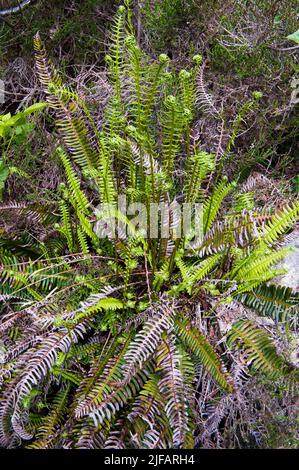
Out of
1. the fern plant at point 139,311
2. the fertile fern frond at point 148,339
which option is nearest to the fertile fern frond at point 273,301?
the fern plant at point 139,311

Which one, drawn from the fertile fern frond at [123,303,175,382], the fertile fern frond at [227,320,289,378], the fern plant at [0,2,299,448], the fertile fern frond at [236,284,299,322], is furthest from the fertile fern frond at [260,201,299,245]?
the fertile fern frond at [123,303,175,382]

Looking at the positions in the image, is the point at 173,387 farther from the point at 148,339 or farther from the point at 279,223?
the point at 279,223

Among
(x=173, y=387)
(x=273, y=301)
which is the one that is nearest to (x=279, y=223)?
(x=273, y=301)

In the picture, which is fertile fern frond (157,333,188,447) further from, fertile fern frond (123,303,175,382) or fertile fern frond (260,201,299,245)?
fertile fern frond (260,201,299,245)

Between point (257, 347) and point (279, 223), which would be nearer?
point (257, 347)

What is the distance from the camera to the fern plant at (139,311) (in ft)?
6.70

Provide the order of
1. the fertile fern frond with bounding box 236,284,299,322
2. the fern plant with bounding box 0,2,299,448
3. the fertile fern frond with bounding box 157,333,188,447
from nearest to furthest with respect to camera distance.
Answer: the fertile fern frond with bounding box 157,333,188,447 < the fern plant with bounding box 0,2,299,448 < the fertile fern frond with bounding box 236,284,299,322

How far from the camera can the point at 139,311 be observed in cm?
229

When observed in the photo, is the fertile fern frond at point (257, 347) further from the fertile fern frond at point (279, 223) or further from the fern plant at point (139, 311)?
the fertile fern frond at point (279, 223)

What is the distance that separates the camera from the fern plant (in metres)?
2.04

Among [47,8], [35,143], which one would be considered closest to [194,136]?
[35,143]

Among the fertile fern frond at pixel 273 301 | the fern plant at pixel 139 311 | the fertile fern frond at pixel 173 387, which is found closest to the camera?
the fertile fern frond at pixel 173 387

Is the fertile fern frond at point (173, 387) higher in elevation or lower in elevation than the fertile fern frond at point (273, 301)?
lower

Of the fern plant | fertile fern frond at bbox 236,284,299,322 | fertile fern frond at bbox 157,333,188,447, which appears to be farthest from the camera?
fertile fern frond at bbox 236,284,299,322
